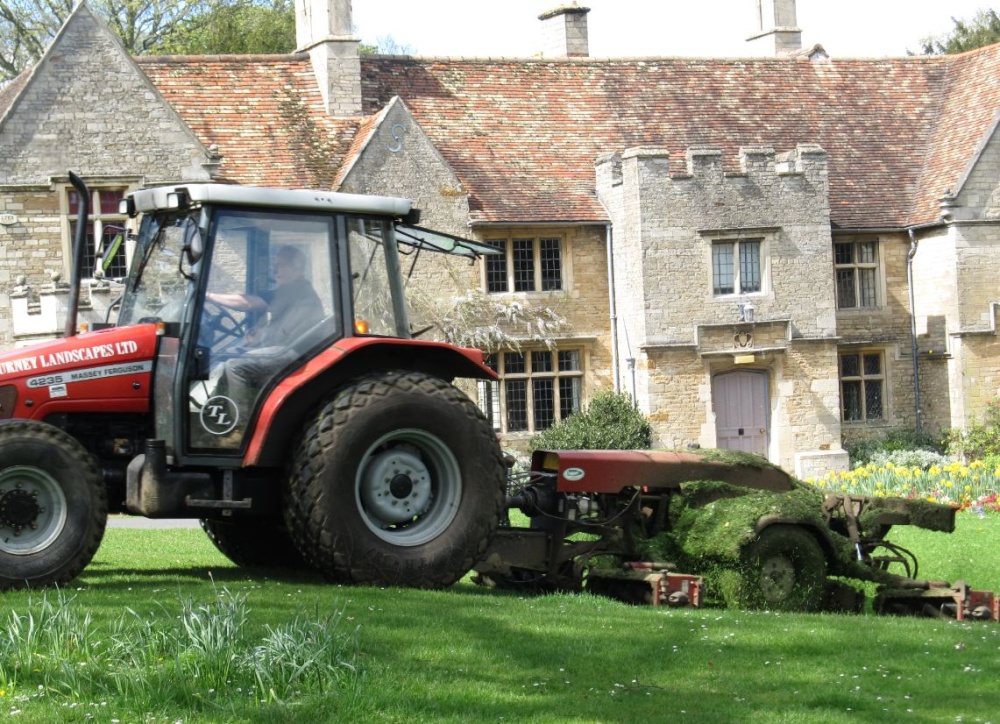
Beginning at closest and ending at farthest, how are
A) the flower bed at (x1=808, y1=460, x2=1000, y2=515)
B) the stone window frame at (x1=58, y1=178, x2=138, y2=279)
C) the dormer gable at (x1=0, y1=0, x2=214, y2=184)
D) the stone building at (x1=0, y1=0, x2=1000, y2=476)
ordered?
1. the flower bed at (x1=808, y1=460, x2=1000, y2=515)
2. the dormer gable at (x1=0, y1=0, x2=214, y2=184)
3. the stone window frame at (x1=58, y1=178, x2=138, y2=279)
4. the stone building at (x1=0, y1=0, x2=1000, y2=476)

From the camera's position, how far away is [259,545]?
11.0 m

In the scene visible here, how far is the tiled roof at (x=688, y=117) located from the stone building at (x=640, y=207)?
0.21ft

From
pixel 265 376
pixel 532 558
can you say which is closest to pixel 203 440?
pixel 265 376

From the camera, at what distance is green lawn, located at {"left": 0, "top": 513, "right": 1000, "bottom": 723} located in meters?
6.51

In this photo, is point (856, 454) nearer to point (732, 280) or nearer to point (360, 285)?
point (732, 280)

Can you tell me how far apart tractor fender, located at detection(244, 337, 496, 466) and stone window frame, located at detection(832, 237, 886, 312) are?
22.2 metres

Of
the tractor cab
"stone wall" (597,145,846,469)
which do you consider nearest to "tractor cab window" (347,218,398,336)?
the tractor cab

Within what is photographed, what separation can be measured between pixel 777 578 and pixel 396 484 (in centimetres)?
277

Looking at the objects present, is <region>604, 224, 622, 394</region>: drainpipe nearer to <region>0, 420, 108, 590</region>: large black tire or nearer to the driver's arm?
the driver's arm

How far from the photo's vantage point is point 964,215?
2981 cm

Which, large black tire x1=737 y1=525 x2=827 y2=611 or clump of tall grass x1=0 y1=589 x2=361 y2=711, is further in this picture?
large black tire x1=737 y1=525 x2=827 y2=611

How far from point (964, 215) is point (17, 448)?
24.2 m

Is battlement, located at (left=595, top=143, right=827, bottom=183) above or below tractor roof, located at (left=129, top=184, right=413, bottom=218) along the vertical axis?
above

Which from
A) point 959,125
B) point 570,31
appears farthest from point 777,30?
point 959,125
